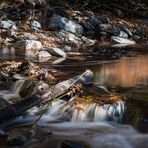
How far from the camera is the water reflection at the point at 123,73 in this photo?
34.3 feet

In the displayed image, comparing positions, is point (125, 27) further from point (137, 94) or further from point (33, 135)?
point (33, 135)

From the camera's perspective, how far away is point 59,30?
18953 millimetres

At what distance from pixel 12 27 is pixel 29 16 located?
1960mm

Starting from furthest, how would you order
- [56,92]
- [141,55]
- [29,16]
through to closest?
1. [29,16]
2. [141,55]
3. [56,92]

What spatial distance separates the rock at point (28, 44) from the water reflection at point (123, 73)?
3.77 meters

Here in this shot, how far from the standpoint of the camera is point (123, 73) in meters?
11.6

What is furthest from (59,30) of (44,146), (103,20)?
(44,146)

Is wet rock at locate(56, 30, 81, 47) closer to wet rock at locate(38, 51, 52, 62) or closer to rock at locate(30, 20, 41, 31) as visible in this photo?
rock at locate(30, 20, 41, 31)

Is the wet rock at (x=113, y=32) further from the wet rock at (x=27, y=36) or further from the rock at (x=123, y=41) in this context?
the wet rock at (x=27, y=36)

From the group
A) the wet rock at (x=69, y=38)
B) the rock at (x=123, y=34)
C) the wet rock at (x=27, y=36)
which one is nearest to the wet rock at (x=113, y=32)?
the rock at (x=123, y=34)

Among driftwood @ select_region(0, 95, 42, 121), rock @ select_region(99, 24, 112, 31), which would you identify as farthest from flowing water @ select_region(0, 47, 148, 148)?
rock @ select_region(99, 24, 112, 31)

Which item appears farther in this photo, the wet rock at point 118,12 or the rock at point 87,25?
the wet rock at point 118,12

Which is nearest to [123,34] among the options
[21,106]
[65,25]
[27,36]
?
[65,25]

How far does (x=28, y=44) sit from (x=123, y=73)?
557 centimetres
